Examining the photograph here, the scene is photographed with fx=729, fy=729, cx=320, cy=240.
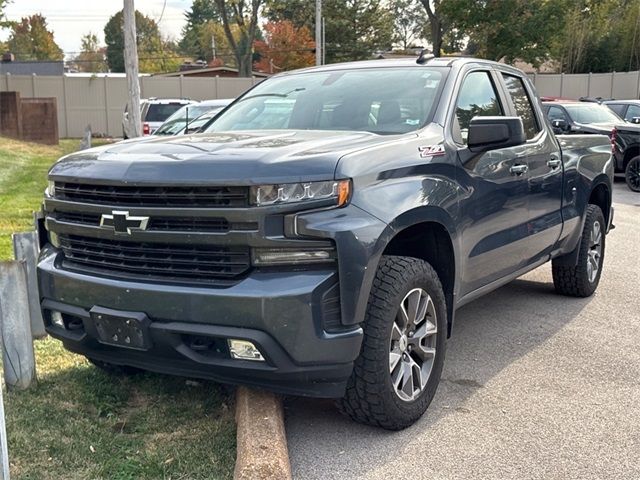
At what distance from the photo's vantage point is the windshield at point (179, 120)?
11969mm

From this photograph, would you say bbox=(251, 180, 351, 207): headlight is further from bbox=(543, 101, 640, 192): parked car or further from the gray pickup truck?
bbox=(543, 101, 640, 192): parked car

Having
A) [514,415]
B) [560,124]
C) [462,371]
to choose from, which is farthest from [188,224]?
[560,124]

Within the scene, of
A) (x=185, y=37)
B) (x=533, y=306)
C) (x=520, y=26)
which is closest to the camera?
(x=533, y=306)

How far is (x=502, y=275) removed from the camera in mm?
4887

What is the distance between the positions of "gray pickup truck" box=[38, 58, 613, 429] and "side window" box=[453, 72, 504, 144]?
1.6 inches

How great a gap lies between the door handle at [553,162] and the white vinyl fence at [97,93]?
92.8ft

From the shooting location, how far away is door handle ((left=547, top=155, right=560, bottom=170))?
5.36 metres

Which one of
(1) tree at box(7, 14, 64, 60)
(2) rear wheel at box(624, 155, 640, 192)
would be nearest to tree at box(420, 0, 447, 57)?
(2) rear wheel at box(624, 155, 640, 192)

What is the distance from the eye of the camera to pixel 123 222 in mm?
3396

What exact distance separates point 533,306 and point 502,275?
1.51m

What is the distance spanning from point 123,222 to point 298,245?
86 centimetres

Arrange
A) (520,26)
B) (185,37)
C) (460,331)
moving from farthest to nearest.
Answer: (185,37) < (520,26) < (460,331)

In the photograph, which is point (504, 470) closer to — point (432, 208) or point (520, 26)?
point (432, 208)

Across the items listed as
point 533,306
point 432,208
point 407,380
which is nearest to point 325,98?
point 432,208
